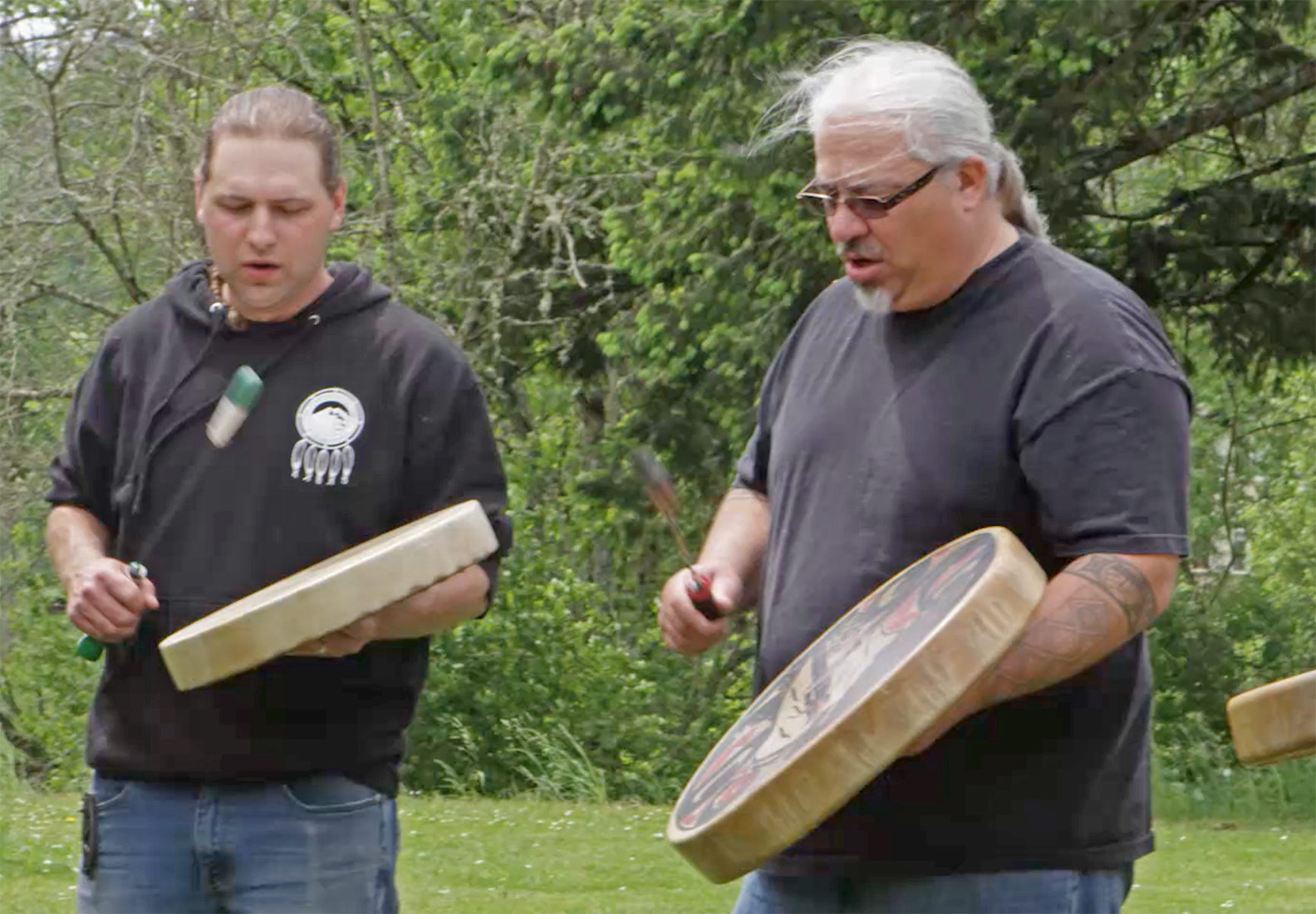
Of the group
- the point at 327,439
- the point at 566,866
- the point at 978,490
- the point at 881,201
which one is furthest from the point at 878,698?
the point at 566,866

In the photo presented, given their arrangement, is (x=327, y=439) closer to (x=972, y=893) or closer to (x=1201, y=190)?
(x=972, y=893)

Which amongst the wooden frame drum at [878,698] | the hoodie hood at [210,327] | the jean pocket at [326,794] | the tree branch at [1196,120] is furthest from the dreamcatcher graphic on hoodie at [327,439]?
the tree branch at [1196,120]

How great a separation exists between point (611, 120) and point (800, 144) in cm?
130

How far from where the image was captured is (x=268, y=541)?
125 inches

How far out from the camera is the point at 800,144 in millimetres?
11891

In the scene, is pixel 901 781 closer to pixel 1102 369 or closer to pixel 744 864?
pixel 744 864

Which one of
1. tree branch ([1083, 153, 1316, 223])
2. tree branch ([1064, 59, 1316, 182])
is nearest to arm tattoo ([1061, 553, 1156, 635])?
tree branch ([1064, 59, 1316, 182])

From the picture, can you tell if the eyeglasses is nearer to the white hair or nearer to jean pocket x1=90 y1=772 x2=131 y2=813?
the white hair

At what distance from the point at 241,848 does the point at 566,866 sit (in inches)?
225

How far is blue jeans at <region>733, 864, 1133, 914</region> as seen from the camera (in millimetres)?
2852

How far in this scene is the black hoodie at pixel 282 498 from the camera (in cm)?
317

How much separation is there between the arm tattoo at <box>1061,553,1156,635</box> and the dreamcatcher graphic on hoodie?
40.6 inches

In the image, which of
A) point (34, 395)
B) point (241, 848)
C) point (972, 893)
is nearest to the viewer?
point (972, 893)

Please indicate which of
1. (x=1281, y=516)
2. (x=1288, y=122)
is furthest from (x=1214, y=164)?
(x=1281, y=516)
